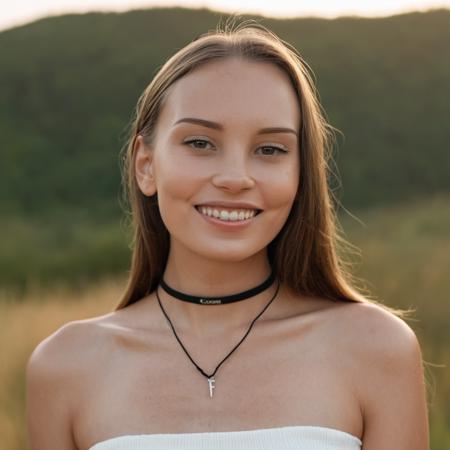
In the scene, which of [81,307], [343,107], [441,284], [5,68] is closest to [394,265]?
[441,284]

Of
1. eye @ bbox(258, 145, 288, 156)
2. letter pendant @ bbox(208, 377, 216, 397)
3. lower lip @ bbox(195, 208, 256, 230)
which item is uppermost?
eye @ bbox(258, 145, 288, 156)

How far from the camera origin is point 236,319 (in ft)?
9.74

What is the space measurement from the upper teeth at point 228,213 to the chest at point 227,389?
15.2 inches

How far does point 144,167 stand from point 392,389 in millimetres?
995

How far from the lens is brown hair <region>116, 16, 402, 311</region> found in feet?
9.55

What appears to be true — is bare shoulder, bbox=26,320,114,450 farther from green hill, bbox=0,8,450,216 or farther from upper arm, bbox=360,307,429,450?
green hill, bbox=0,8,450,216

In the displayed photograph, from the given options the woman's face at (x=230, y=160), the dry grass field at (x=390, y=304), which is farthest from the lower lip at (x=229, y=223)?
the dry grass field at (x=390, y=304)

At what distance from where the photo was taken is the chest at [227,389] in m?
2.70

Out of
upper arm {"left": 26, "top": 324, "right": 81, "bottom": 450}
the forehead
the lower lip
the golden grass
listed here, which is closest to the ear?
the forehead

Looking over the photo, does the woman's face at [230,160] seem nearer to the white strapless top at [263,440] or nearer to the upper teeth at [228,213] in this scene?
the upper teeth at [228,213]

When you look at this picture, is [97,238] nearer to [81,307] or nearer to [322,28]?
[81,307]

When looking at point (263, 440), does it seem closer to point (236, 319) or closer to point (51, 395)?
point (236, 319)

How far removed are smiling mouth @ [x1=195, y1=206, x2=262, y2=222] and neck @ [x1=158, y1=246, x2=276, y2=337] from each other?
24 cm

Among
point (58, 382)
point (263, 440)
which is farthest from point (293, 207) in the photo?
point (58, 382)
